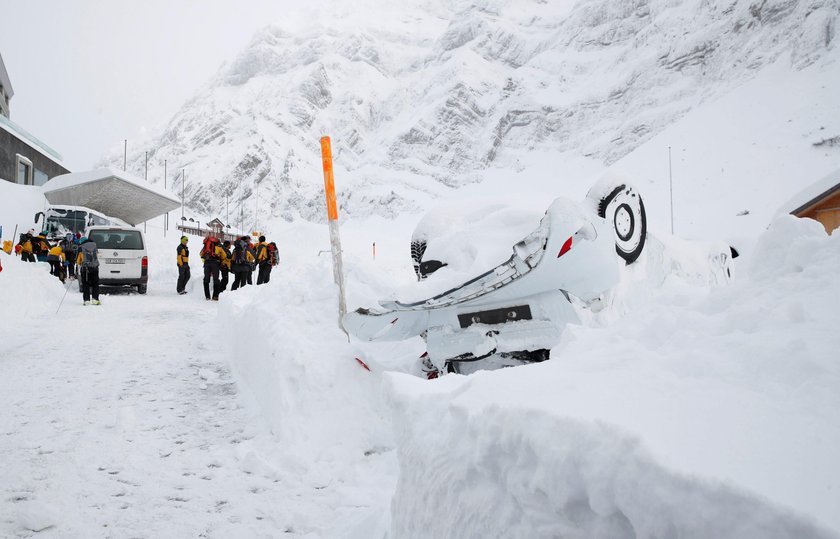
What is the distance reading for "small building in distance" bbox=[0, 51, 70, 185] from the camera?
28906 millimetres

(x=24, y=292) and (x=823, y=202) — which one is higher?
Answer: (x=823, y=202)

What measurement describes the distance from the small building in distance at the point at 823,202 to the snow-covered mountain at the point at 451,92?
65460 mm

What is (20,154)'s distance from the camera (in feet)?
103

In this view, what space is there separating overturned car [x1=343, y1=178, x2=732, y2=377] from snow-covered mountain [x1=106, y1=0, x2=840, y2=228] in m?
76.5

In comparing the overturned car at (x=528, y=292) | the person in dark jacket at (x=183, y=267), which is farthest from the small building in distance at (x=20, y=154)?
the overturned car at (x=528, y=292)

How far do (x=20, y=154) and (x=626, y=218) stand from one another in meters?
40.3

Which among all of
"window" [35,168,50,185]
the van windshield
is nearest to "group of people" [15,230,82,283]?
the van windshield

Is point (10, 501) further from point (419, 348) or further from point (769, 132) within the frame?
point (769, 132)

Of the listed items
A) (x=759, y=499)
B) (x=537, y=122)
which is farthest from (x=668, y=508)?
(x=537, y=122)

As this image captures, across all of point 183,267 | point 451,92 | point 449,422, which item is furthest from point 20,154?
point 451,92

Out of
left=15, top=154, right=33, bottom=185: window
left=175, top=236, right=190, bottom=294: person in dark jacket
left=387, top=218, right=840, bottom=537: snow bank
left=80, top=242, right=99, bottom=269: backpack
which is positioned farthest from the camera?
left=15, top=154, right=33, bottom=185: window

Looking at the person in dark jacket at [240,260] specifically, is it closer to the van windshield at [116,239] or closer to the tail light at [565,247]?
the van windshield at [116,239]

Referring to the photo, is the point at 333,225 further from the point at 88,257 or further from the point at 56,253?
the point at 56,253

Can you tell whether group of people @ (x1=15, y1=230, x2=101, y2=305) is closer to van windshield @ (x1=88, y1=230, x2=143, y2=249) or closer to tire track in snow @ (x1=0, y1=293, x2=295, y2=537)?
van windshield @ (x1=88, y1=230, x2=143, y2=249)
